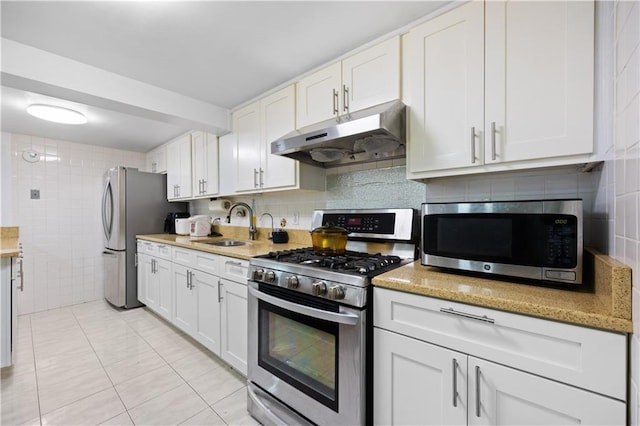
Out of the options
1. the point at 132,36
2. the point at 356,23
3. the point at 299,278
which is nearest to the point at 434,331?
the point at 299,278

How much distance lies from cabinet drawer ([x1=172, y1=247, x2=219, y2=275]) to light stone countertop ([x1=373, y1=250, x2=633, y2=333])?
1.38 meters

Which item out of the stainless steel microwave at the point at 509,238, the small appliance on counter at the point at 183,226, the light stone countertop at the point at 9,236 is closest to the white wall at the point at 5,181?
the light stone countertop at the point at 9,236

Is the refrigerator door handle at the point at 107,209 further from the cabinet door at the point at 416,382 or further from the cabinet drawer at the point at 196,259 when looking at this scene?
the cabinet door at the point at 416,382

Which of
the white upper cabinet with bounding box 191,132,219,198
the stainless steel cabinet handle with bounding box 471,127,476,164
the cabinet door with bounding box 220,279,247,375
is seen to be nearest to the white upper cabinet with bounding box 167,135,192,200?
the white upper cabinet with bounding box 191,132,219,198

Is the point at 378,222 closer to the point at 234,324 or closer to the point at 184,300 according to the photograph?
the point at 234,324

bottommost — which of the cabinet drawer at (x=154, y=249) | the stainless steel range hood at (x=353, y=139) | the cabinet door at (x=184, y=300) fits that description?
the cabinet door at (x=184, y=300)

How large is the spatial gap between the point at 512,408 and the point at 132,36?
239 centimetres

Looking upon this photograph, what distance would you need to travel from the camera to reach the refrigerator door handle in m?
3.46

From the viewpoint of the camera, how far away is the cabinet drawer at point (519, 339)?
73 centimetres

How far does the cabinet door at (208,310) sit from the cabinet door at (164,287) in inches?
23.0

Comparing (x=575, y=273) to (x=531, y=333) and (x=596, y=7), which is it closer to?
(x=531, y=333)

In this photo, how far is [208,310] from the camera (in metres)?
2.10

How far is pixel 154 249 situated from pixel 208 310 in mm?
1323

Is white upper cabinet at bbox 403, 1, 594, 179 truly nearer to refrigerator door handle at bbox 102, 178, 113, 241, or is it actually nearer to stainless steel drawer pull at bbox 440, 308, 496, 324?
stainless steel drawer pull at bbox 440, 308, 496, 324
